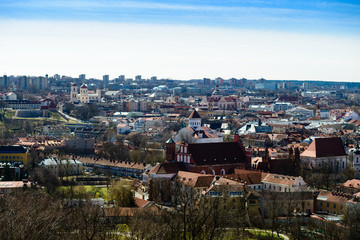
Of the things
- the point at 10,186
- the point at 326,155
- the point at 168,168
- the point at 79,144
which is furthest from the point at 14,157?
the point at 326,155

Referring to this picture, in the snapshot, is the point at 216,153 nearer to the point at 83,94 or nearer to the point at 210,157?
the point at 210,157

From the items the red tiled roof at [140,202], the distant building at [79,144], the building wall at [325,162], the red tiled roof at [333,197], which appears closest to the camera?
the red tiled roof at [333,197]

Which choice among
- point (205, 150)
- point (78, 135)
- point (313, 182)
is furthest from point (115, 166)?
point (78, 135)

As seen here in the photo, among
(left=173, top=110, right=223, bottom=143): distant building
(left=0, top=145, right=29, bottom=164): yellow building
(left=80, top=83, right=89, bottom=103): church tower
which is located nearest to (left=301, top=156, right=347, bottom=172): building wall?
(left=173, top=110, right=223, bottom=143): distant building

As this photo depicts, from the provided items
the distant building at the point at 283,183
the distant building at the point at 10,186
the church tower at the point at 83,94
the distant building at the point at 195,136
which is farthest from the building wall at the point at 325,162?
the church tower at the point at 83,94

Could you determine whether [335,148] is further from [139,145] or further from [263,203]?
[139,145]

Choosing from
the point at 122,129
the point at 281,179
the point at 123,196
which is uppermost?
the point at 281,179

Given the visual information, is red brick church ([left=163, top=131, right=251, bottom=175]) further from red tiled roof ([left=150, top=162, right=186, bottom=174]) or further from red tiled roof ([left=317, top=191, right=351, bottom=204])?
red tiled roof ([left=317, top=191, right=351, bottom=204])

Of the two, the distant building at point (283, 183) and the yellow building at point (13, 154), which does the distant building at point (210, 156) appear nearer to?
the distant building at point (283, 183)
